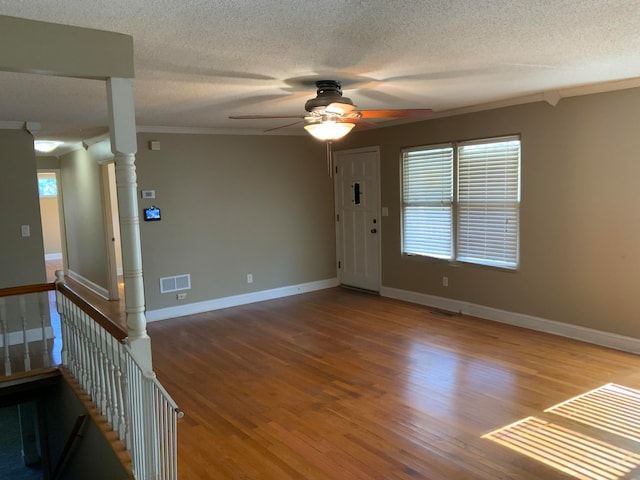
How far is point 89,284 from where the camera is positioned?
779 centimetres

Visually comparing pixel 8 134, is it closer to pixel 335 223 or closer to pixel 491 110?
pixel 335 223

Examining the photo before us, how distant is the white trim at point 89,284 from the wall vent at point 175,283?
5.25ft

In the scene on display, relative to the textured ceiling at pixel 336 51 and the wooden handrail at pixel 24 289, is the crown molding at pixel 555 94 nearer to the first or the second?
the textured ceiling at pixel 336 51

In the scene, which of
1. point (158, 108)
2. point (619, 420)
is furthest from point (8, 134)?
point (619, 420)

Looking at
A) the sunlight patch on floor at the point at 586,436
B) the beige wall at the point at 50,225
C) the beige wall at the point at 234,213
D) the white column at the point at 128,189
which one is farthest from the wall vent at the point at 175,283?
the beige wall at the point at 50,225

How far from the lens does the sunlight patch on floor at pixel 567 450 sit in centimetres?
265

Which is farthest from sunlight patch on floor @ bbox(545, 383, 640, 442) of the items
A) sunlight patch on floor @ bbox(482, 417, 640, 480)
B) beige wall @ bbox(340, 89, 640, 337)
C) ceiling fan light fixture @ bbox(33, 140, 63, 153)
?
ceiling fan light fixture @ bbox(33, 140, 63, 153)

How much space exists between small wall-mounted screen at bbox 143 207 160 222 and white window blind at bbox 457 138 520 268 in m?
3.60

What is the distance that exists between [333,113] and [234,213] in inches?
130

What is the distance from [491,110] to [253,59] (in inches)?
126

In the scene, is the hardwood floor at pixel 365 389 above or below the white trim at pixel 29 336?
below

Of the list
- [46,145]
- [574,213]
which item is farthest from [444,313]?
[46,145]

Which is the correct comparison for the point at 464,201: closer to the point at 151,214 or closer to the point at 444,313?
the point at 444,313

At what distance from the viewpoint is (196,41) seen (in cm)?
256
